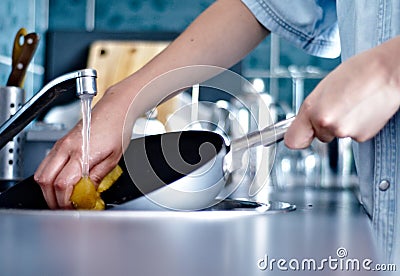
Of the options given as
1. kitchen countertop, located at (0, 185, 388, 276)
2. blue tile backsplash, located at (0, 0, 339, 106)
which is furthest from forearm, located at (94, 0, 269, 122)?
blue tile backsplash, located at (0, 0, 339, 106)

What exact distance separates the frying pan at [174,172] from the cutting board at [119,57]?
1.73 metres

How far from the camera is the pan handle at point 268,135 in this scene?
61 centimetres

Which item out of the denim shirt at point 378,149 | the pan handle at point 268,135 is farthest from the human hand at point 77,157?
the denim shirt at point 378,149

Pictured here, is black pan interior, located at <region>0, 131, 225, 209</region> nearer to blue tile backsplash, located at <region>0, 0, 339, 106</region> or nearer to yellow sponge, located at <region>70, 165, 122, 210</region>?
yellow sponge, located at <region>70, 165, 122, 210</region>

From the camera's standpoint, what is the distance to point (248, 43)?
0.81m

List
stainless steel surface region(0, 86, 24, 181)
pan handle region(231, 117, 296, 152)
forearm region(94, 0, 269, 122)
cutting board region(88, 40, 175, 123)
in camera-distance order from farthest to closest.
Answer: cutting board region(88, 40, 175, 123), stainless steel surface region(0, 86, 24, 181), forearm region(94, 0, 269, 122), pan handle region(231, 117, 296, 152)

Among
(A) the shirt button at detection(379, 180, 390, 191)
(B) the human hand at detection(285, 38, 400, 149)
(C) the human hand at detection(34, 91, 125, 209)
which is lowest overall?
(A) the shirt button at detection(379, 180, 390, 191)

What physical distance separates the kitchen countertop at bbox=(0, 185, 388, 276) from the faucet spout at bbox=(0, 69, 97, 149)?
12 centimetres

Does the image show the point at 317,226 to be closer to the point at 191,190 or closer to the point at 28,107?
the point at 191,190

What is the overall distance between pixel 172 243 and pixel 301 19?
46cm

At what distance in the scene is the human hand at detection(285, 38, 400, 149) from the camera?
1.54 ft

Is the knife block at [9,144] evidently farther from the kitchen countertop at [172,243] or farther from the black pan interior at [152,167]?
the kitchen countertop at [172,243]

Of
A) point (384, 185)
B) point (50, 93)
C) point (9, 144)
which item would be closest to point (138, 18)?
point (9, 144)

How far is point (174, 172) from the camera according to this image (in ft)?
2.17
